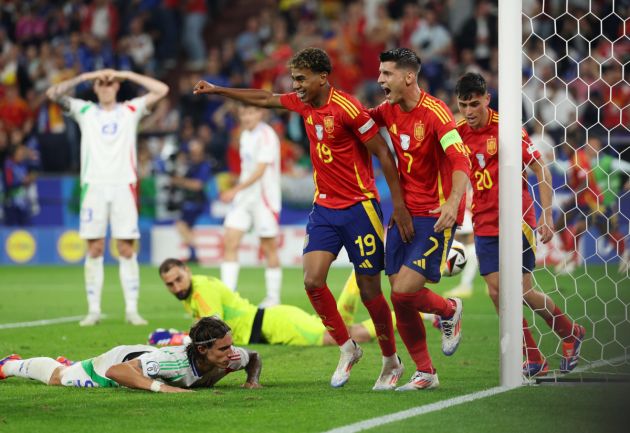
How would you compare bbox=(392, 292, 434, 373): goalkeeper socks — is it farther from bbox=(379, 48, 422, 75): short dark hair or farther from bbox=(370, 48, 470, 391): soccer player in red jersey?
bbox=(379, 48, 422, 75): short dark hair

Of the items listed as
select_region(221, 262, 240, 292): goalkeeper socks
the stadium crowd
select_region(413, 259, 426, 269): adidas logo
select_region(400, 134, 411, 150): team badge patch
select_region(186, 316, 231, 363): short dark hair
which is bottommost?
select_region(186, 316, 231, 363): short dark hair

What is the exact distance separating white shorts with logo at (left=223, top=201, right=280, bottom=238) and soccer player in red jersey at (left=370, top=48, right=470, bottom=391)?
6.07 m

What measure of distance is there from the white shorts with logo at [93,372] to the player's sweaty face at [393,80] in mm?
2187

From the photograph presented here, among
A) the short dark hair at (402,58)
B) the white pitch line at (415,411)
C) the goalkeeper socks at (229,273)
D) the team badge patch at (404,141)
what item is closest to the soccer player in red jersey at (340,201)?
the team badge patch at (404,141)

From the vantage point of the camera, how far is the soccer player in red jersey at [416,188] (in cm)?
672

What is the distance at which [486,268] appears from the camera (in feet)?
25.4

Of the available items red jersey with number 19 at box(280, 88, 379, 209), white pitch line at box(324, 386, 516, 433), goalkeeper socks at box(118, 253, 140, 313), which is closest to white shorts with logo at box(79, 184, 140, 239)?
goalkeeper socks at box(118, 253, 140, 313)

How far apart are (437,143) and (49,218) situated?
1439cm

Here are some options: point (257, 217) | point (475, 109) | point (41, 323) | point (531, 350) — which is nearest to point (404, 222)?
point (475, 109)

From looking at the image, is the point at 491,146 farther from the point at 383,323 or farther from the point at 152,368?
the point at 152,368

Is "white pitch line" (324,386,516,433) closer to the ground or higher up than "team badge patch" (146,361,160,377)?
closer to the ground

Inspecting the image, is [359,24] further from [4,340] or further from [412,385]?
[412,385]

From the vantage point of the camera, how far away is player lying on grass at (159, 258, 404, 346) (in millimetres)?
9008

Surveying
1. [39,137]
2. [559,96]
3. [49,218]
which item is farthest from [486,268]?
[39,137]
